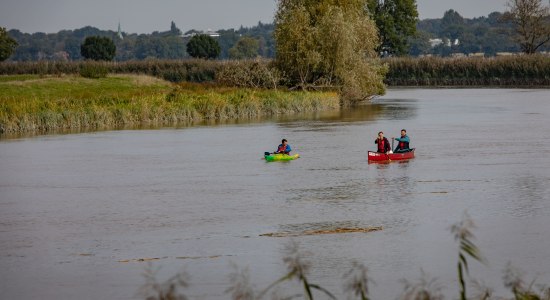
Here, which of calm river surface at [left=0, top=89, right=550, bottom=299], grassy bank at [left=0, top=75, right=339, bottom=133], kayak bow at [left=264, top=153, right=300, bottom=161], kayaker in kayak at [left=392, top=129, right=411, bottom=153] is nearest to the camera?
calm river surface at [left=0, top=89, right=550, bottom=299]

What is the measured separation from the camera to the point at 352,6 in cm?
6625

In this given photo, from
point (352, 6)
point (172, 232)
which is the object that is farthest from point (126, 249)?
point (352, 6)

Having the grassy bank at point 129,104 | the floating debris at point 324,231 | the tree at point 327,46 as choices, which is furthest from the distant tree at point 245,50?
the floating debris at point 324,231

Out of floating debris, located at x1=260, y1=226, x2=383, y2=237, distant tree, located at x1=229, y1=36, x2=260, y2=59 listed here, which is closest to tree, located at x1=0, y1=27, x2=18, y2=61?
distant tree, located at x1=229, y1=36, x2=260, y2=59

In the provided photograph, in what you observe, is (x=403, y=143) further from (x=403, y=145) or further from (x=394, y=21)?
(x=394, y=21)

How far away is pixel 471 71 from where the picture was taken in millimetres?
100000

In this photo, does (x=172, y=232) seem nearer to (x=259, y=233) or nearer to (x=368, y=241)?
(x=259, y=233)

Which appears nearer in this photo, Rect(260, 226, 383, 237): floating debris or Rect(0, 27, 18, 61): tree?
Rect(260, 226, 383, 237): floating debris

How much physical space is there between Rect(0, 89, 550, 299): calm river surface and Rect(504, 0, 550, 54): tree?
72.2 metres

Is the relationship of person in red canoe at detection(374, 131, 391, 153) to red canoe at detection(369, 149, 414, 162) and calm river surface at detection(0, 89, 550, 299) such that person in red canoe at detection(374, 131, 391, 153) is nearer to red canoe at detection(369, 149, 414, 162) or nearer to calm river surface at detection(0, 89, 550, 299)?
red canoe at detection(369, 149, 414, 162)

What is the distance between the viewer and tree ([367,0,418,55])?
11269cm

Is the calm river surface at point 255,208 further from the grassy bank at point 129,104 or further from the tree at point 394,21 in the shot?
the tree at point 394,21

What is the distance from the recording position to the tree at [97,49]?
111688 mm

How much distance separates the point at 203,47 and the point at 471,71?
33783 millimetres
